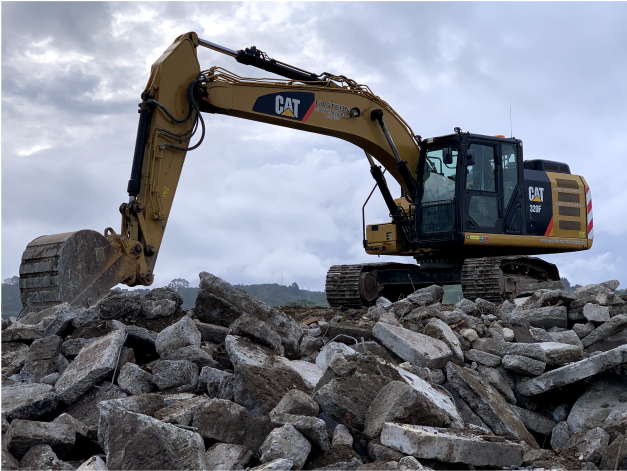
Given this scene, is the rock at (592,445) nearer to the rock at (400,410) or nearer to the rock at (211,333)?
the rock at (400,410)

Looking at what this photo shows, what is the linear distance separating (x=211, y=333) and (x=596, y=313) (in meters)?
4.40

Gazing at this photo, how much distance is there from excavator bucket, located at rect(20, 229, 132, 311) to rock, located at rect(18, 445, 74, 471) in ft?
9.48

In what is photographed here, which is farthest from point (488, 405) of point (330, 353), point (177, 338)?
point (177, 338)

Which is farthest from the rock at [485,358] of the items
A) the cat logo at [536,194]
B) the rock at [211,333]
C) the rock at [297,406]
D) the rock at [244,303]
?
the cat logo at [536,194]

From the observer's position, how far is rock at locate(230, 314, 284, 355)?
4.82m

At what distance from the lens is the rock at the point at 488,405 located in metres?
4.38

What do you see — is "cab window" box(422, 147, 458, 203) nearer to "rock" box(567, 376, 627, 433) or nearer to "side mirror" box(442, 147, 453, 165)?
"side mirror" box(442, 147, 453, 165)

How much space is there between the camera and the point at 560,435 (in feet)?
16.3

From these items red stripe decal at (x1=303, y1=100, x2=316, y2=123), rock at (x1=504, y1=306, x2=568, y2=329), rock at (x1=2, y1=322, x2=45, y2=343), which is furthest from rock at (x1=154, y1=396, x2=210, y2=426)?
red stripe decal at (x1=303, y1=100, x2=316, y2=123)

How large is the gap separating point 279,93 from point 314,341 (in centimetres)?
441

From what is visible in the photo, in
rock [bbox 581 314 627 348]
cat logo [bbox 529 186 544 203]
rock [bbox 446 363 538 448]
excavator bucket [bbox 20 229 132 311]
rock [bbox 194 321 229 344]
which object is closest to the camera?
rock [bbox 446 363 538 448]

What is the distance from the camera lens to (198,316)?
5.52m

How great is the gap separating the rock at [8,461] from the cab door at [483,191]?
7.53m

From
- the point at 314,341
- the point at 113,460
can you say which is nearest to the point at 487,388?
the point at 314,341
